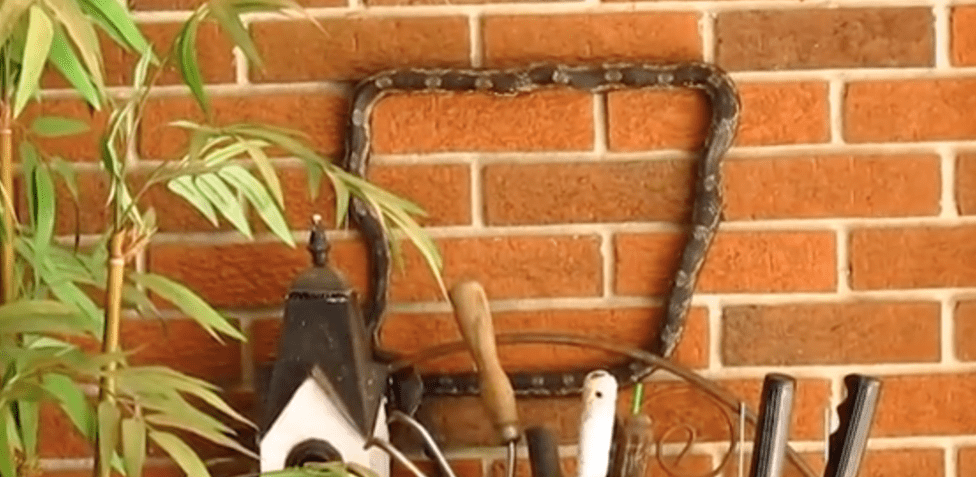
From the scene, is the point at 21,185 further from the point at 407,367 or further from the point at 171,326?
the point at 407,367

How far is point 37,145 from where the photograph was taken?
4.91 ft

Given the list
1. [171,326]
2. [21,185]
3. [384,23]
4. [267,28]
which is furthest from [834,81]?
[21,185]

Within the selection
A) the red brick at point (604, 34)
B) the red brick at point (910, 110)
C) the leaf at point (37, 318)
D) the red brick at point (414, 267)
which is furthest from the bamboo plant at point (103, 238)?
the red brick at point (910, 110)

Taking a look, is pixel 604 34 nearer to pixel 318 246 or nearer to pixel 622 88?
pixel 622 88

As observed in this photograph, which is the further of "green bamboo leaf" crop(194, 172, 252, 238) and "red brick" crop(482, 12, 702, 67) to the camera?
"red brick" crop(482, 12, 702, 67)

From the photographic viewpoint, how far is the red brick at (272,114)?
1.51 m

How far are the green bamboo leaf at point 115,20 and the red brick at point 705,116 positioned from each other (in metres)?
0.49

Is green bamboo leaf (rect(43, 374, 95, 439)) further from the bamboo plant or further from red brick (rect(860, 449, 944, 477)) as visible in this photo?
red brick (rect(860, 449, 944, 477))

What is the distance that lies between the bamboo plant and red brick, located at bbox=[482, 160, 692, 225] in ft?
0.54

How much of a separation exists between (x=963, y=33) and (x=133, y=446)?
936 mm

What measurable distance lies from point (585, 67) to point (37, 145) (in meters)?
0.55

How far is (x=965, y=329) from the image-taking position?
152 centimetres

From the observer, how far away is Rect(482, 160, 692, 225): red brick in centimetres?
150

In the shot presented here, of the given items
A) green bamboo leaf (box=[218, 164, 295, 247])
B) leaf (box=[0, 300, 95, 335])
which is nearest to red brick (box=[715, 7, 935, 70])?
green bamboo leaf (box=[218, 164, 295, 247])
